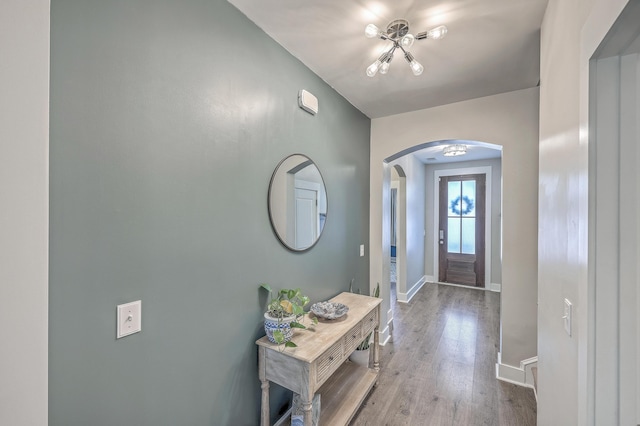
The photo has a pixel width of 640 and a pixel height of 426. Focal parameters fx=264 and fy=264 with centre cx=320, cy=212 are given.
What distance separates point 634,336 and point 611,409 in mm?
218

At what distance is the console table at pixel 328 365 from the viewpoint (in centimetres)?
136

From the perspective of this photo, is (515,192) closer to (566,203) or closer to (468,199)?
(566,203)

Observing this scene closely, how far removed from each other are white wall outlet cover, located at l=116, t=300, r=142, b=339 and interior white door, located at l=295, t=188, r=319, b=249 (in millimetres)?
1014

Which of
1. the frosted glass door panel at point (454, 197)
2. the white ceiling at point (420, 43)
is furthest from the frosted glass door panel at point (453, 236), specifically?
the white ceiling at point (420, 43)

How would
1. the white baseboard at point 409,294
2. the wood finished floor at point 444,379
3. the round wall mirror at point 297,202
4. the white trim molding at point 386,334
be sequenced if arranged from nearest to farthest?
the round wall mirror at point 297,202
the wood finished floor at point 444,379
the white trim molding at point 386,334
the white baseboard at point 409,294

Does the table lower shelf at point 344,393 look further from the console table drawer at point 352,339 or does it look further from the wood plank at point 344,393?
the console table drawer at point 352,339

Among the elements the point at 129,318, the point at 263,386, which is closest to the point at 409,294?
the point at 263,386

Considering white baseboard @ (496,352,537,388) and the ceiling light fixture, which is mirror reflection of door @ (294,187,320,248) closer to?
white baseboard @ (496,352,537,388)

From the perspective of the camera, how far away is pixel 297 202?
1.88m

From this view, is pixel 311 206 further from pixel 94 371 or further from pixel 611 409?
pixel 611 409

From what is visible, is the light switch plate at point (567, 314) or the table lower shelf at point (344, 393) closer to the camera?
the light switch plate at point (567, 314)

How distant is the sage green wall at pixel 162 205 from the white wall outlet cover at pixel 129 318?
A: 2 cm

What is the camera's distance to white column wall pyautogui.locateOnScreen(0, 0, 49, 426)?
0.68m

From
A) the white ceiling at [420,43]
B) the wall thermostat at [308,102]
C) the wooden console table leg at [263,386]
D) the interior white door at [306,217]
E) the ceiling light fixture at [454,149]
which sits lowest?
the wooden console table leg at [263,386]
